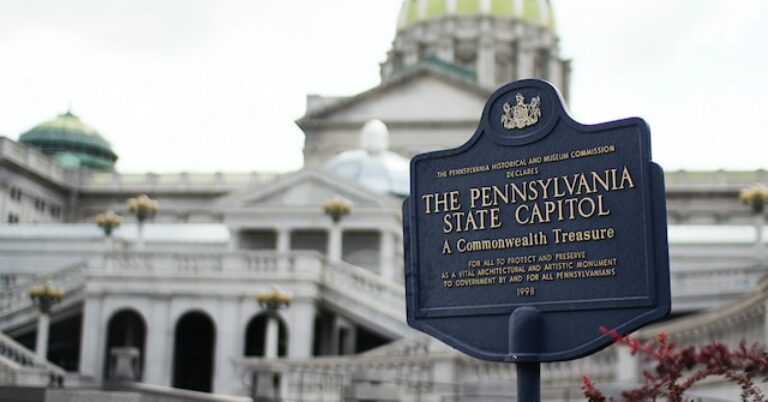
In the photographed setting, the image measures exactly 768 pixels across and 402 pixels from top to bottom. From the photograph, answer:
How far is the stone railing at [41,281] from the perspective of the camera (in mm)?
49656

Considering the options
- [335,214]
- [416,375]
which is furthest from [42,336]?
[416,375]

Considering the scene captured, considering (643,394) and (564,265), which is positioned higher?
(564,265)

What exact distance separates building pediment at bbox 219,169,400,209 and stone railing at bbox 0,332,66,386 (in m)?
15.7

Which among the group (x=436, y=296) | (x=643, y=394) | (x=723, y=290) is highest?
(x=723, y=290)

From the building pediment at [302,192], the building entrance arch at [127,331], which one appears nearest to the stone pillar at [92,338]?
the building entrance arch at [127,331]

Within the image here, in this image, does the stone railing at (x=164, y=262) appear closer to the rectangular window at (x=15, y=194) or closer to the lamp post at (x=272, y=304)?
the lamp post at (x=272, y=304)

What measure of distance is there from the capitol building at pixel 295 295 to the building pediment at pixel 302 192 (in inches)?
2.5

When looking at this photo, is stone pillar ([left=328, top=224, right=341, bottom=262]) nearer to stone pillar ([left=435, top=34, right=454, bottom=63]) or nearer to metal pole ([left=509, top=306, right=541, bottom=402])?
metal pole ([left=509, top=306, right=541, bottom=402])

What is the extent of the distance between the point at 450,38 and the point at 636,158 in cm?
9968

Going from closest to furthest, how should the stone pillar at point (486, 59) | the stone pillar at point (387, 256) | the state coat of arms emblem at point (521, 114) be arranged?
the state coat of arms emblem at point (521, 114), the stone pillar at point (387, 256), the stone pillar at point (486, 59)

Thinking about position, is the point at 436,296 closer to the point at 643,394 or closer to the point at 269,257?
the point at 643,394

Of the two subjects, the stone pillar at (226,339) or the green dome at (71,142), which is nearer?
the stone pillar at (226,339)

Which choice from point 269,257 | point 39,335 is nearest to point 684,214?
point 269,257

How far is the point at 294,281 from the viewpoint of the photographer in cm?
4531
